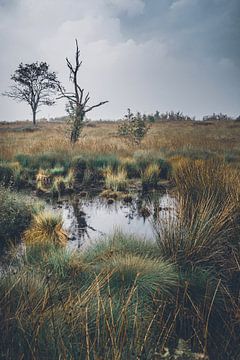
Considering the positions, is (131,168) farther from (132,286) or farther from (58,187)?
(132,286)

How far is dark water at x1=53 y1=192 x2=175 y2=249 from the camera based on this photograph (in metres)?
5.41

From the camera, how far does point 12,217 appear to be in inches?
225

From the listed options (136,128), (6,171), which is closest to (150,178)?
(6,171)

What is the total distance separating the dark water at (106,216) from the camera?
5410 mm

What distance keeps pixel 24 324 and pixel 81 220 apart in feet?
13.2

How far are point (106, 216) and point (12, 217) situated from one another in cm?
191

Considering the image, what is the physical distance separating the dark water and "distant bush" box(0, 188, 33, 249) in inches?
27.9

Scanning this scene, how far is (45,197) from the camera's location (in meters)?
7.98

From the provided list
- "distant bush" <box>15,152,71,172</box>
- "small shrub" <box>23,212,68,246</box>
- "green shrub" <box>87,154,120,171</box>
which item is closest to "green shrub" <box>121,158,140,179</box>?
"green shrub" <box>87,154,120,171</box>

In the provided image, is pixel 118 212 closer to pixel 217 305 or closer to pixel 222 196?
pixel 222 196

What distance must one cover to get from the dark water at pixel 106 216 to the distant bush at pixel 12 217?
71 centimetres

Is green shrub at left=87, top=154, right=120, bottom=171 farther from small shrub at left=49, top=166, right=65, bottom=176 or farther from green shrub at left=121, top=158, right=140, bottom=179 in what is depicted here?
small shrub at left=49, top=166, right=65, bottom=176

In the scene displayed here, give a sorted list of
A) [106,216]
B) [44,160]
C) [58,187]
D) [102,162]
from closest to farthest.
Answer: [106,216]
[58,187]
[102,162]
[44,160]

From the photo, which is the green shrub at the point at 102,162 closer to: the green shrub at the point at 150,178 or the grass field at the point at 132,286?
the green shrub at the point at 150,178
